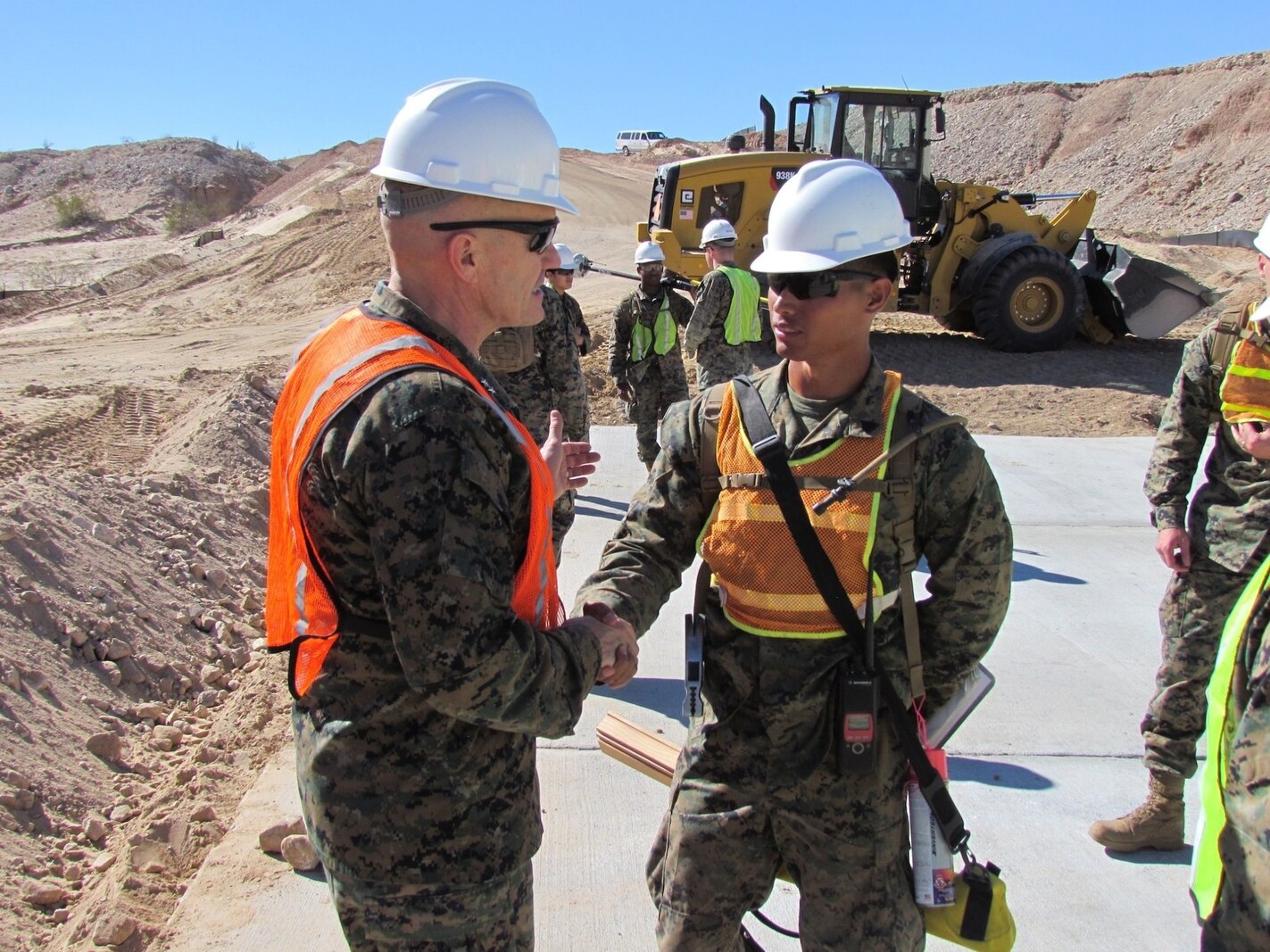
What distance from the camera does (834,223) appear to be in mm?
2215

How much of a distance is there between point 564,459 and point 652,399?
18.3ft

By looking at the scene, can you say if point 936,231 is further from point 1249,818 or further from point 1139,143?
point 1139,143

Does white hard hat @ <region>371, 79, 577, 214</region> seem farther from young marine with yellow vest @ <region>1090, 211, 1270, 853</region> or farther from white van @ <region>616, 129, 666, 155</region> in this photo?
white van @ <region>616, 129, 666, 155</region>

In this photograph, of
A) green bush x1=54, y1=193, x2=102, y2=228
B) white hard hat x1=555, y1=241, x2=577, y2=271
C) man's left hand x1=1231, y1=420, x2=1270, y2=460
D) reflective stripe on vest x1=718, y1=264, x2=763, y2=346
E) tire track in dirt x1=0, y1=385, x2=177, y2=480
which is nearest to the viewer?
man's left hand x1=1231, y1=420, x2=1270, y2=460

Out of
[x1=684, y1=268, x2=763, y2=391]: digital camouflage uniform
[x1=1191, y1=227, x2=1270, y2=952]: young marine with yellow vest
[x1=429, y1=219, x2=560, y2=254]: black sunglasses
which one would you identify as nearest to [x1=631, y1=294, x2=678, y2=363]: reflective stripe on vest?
[x1=684, y1=268, x2=763, y2=391]: digital camouflage uniform

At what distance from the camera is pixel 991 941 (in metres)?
2.07

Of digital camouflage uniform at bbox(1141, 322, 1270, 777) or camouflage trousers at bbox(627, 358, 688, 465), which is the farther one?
camouflage trousers at bbox(627, 358, 688, 465)

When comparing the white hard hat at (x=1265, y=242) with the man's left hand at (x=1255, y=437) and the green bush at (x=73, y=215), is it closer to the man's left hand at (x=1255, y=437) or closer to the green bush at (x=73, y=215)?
the man's left hand at (x=1255, y=437)

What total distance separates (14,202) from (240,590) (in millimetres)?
40518

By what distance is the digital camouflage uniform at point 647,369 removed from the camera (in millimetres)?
7555

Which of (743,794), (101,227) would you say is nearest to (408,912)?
(743,794)

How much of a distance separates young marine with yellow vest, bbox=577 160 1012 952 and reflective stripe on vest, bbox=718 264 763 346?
481cm

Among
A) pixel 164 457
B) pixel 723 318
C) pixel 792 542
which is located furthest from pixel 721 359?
pixel 792 542

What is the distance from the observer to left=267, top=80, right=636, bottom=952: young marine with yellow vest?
5.03 ft
